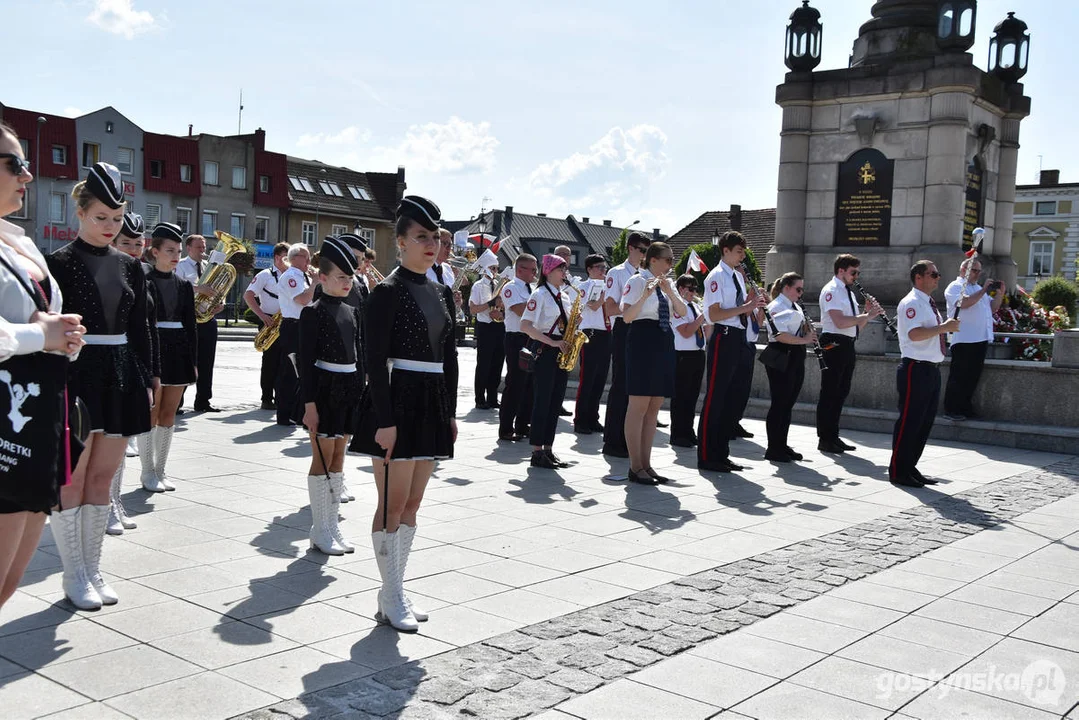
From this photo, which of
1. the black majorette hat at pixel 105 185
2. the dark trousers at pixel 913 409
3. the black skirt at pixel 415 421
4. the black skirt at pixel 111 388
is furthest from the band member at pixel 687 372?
the black majorette hat at pixel 105 185

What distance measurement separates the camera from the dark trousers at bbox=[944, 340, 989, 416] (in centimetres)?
1285

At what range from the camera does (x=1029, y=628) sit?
5.29 metres

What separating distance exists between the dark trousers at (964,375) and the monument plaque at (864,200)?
3.66 meters

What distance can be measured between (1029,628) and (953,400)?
826 cm

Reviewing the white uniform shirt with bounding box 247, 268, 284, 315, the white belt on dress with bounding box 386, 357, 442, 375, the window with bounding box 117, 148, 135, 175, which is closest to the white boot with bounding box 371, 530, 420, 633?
the white belt on dress with bounding box 386, 357, 442, 375

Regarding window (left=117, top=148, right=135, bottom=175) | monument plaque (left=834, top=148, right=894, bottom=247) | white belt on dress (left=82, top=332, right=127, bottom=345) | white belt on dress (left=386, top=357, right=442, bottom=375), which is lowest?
white belt on dress (left=386, top=357, right=442, bottom=375)

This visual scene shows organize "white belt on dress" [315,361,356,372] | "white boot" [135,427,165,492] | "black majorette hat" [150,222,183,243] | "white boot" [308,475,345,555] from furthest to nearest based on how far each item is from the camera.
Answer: "white boot" [135,427,165,492] → "black majorette hat" [150,222,183,243] → "white belt on dress" [315,361,356,372] → "white boot" [308,475,345,555]

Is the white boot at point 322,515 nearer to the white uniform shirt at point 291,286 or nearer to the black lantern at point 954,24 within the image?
the white uniform shirt at point 291,286

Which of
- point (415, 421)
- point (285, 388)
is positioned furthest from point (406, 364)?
point (285, 388)

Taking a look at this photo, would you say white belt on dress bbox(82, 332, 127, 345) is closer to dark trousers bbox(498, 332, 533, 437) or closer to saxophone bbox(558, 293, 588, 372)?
saxophone bbox(558, 293, 588, 372)

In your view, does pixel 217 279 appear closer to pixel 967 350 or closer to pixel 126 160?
pixel 967 350

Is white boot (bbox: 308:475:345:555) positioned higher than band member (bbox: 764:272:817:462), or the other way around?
band member (bbox: 764:272:817:462)

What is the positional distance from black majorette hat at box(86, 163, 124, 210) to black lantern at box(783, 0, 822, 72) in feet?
46.3

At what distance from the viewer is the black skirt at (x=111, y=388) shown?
5.29 metres
